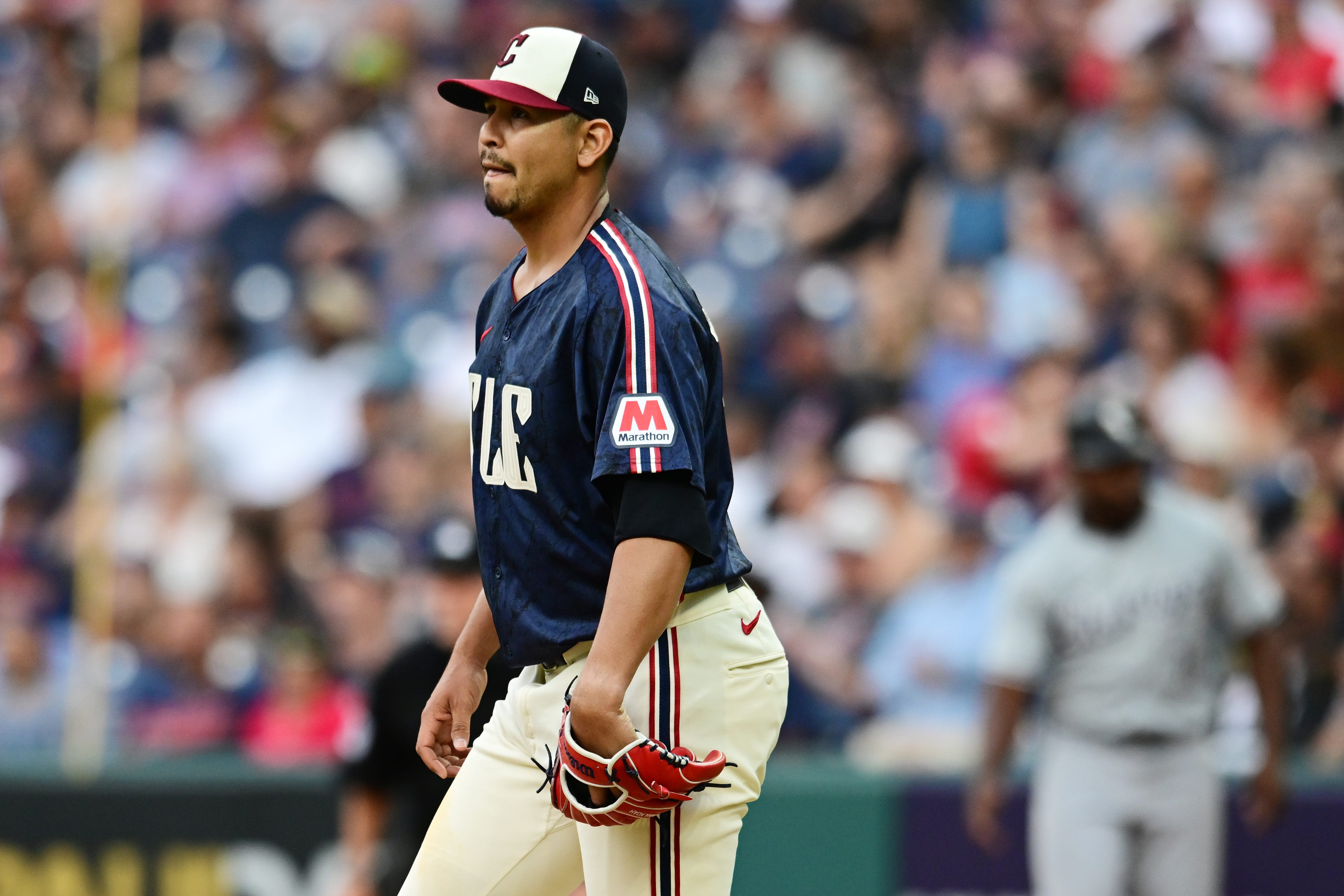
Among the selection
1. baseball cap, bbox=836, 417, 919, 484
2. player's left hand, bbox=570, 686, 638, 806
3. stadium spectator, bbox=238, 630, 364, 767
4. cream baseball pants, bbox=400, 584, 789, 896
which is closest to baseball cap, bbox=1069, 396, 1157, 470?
baseball cap, bbox=836, 417, 919, 484

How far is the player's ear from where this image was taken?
3.58 m

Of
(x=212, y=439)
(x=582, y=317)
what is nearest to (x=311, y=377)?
(x=212, y=439)

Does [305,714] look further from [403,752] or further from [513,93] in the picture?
[513,93]

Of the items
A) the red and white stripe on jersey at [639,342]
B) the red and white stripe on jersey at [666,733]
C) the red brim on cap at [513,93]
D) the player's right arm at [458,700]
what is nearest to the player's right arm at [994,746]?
the player's right arm at [458,700]

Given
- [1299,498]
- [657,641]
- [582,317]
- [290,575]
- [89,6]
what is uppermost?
[89,6]

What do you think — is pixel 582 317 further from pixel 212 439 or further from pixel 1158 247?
pixel 212 439

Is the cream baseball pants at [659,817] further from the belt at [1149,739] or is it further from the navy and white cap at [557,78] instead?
the belt at [1149,739]

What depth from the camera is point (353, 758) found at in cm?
638

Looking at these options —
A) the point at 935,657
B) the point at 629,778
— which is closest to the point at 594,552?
the point at 629,778

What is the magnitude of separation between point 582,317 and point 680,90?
8.28 m

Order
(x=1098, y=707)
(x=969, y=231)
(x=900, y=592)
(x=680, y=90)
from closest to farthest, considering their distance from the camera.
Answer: (x=1098, y=707) < (x=900, y=592) < (x=969, y=231) < (x=680, y=90)

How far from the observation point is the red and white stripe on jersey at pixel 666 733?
3.45 metres

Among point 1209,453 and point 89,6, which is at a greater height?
point 89,6

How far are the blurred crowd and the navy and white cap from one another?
367 cm
